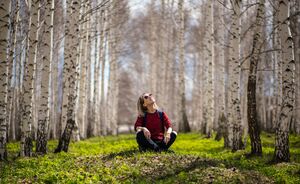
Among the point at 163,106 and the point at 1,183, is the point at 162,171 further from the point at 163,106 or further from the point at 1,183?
the point at 163,106

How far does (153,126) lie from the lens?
8.79 meters

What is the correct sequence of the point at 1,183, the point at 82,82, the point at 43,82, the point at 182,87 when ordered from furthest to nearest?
1. the point at 182,87
2. the point at 82,82
3. the point at 43,82
4. the point at 1,183

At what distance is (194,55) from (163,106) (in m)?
7.59

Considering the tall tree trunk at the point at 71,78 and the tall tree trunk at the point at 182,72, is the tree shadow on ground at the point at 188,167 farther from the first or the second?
the tall tree trunk at the point at 182,72

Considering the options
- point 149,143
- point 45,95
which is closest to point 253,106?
point 149,143

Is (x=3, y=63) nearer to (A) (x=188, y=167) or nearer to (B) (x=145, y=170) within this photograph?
(B) (x=145, y=170)

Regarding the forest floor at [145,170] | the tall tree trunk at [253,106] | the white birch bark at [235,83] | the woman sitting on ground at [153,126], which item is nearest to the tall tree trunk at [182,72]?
the white birch bark at [235,83]

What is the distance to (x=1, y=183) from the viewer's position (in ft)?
19.4

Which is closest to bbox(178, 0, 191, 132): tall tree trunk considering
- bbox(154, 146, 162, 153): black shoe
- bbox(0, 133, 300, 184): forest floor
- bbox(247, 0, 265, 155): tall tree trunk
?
bbox(247, 0, 265, 155): tall tree trunk

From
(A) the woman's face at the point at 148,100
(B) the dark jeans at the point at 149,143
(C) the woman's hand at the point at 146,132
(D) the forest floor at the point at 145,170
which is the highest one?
(A) the woman's face at the point at 148,100

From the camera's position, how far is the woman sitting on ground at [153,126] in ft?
28.7

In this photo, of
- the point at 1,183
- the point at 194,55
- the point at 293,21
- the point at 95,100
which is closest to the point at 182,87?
the point at 95,100

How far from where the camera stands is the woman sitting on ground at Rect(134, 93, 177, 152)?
873 centimetres

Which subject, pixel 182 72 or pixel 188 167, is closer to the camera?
pixel 188 167
